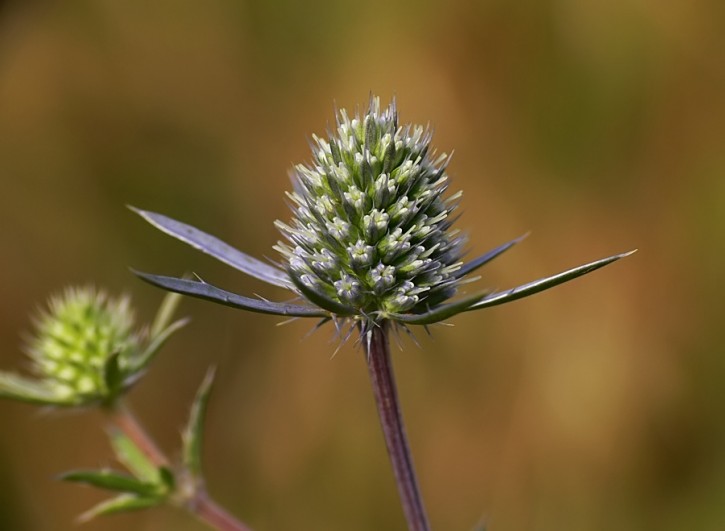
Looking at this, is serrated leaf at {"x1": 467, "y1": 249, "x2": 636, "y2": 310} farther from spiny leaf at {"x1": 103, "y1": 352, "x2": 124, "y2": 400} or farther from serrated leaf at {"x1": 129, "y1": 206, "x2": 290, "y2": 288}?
spiny leaf at {"x1": 103, "y1": 352, "x2": 124, "y2": 400}

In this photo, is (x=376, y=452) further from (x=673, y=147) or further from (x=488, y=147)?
(x=673, y=147)

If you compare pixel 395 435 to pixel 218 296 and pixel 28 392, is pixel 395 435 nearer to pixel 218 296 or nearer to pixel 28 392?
pixel 218 296

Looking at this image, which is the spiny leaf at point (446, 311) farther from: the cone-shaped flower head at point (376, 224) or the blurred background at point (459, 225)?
the blurred background at point (459, 225)

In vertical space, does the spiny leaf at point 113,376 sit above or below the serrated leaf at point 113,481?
above

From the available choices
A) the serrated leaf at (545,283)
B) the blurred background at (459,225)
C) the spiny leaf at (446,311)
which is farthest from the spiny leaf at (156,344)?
the blurred background at (459,225)

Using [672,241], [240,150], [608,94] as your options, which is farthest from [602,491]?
[240,150]

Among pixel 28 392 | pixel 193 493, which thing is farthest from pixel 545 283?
pixel 28 392
